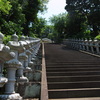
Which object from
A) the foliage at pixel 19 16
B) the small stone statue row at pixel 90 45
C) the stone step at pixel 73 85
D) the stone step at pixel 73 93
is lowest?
the stone step at pixel 73 93

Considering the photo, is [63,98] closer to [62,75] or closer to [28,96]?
[28,96]

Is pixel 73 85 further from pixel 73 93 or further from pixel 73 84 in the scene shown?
pixel 73 93

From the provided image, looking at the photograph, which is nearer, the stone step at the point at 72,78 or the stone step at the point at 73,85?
the stone step at the point at 73,85

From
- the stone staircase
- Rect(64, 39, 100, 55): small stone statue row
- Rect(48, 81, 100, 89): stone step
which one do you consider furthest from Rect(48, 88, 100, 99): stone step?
Rect(64, 39, 100, 55): small stone statue row

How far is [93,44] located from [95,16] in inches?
554

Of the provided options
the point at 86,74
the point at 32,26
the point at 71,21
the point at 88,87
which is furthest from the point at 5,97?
the point at 71,21

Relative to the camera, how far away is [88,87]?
17.7 feet

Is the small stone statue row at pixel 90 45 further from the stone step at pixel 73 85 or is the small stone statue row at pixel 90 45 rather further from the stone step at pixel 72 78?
the stone step at pixel 73 85

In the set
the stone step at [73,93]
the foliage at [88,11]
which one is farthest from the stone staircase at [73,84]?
the foliage at [88,11]

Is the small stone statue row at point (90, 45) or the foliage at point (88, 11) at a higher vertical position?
the foliage at point (88, 11)

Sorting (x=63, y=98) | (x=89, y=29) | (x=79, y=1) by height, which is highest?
(x=79, y=1)

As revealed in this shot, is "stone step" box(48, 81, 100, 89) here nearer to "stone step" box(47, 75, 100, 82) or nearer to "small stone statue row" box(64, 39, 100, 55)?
"stone step" box(47, 75, 100, 82)

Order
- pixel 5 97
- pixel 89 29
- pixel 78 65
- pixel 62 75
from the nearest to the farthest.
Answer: pixel 5 97
pixel 62 75
pixel 78 65
pixel 89 29

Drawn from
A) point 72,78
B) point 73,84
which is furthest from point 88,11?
point 73,84
